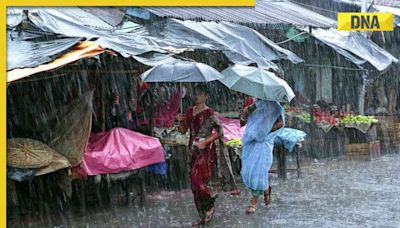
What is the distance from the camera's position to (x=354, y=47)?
1562 centimetres

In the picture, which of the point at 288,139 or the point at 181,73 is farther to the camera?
the point at 288,139

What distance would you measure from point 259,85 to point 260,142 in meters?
0.86

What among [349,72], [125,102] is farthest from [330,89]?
[125,102]

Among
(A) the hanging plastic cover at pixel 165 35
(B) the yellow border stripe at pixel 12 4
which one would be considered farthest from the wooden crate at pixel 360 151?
A: (B) the yellow border stripe at pixel 12 4

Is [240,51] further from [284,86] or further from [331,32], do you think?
[331,32]

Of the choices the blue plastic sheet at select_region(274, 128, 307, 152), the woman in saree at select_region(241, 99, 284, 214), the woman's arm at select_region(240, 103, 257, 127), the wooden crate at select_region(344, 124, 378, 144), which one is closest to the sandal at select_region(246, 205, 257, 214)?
the woman in saree at select_region(241, 99, 284, 214)

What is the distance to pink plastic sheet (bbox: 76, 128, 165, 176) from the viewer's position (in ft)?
26.1

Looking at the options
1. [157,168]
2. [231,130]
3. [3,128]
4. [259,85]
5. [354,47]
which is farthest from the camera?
[354,47]

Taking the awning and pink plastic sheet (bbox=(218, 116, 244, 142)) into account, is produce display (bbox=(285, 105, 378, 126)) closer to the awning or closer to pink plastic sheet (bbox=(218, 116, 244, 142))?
pink plastic sheet (bbox=(218, 116, 244, 142))

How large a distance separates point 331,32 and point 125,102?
27.2 ft

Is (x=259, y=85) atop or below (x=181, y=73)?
below

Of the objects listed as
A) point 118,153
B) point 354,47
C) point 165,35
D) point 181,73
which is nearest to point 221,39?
point 165,35

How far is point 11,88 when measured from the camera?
27.1 feet

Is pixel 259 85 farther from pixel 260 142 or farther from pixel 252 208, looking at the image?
pixel 252 208
